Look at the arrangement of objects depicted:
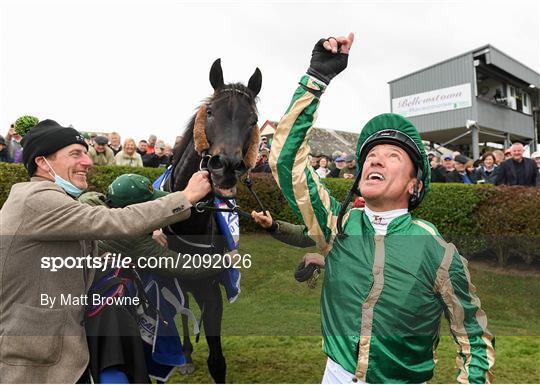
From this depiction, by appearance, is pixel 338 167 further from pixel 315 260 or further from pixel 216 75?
pixel 315 260

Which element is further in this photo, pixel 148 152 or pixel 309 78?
pixel 148 152

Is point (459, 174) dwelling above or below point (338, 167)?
below

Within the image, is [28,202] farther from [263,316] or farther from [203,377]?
[203,377]

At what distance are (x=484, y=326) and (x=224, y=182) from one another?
148 centimetres

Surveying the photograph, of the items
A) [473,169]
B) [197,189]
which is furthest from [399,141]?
[473,169]

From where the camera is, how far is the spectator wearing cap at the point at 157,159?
8812 millimetres

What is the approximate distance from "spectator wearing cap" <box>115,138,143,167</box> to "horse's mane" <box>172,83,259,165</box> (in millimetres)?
5081

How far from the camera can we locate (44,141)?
1.88 meters

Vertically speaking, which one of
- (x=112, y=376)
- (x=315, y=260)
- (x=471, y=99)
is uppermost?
(x=471, y=99)

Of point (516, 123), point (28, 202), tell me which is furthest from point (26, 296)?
point (516, 123)

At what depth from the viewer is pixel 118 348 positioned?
1972mm

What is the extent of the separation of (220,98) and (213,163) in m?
0.63

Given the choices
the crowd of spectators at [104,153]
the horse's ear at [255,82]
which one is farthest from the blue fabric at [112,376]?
the crowd of spectators at [104,153]

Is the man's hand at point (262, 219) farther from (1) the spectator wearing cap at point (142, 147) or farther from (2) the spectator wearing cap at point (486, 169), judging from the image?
(2) the spectator wearing cap at point (486, 169)
